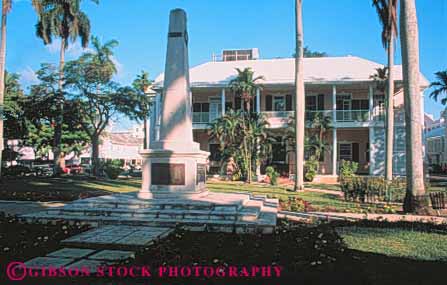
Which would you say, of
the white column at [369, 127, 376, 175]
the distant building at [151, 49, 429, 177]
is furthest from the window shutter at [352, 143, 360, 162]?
the white column at [369, 127, 376, 175]

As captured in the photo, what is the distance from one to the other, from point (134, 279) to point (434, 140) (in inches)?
2088

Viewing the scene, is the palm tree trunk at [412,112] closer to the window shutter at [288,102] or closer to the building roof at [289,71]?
the building roof at [289,71]

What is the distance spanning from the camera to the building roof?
83.4 ft

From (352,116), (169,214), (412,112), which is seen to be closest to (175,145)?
(169,214)

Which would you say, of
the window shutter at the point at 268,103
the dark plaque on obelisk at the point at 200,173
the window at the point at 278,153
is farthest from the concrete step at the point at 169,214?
the window shutter at the point at 268,103

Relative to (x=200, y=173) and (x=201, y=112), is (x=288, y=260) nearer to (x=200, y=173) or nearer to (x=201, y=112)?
(x=200, y=173)

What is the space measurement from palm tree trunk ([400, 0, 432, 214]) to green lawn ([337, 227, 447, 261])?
9.98 feet

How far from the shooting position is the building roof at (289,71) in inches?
1000

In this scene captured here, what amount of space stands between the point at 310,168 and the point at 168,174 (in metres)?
15.9

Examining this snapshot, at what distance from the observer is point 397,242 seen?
6215 millimetres

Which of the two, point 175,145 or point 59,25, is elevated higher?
point 59,25

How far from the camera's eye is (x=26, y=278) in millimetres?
4051

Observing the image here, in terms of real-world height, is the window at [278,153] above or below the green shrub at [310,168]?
above

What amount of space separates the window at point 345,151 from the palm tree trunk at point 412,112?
16914mm
